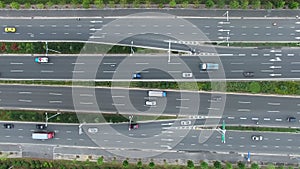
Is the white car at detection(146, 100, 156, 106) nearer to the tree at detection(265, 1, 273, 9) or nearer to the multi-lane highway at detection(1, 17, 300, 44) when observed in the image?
the multi-lane highway at detection(1, 17, 300, 44)

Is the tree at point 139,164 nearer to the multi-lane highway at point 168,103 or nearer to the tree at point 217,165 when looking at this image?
the multi-lane highway at point 168,103

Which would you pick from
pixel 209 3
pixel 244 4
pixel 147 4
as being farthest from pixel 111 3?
pixel 244 4

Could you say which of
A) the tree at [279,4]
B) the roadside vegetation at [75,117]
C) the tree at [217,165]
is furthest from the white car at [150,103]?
the tree at [279,4]

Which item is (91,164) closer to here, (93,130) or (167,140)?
(93,130)

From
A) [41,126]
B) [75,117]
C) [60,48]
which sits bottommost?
[41,126]

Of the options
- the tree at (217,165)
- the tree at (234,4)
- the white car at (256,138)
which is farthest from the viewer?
the white car at (256,138)

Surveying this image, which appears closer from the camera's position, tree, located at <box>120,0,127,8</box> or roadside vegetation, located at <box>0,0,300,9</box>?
roadside vegetation, located at <box>0,0,300,9</box>

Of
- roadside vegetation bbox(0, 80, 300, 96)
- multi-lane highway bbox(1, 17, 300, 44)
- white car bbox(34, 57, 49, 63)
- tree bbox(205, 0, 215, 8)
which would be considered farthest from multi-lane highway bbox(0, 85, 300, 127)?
tree bbox(205, 0, 215, 8)
